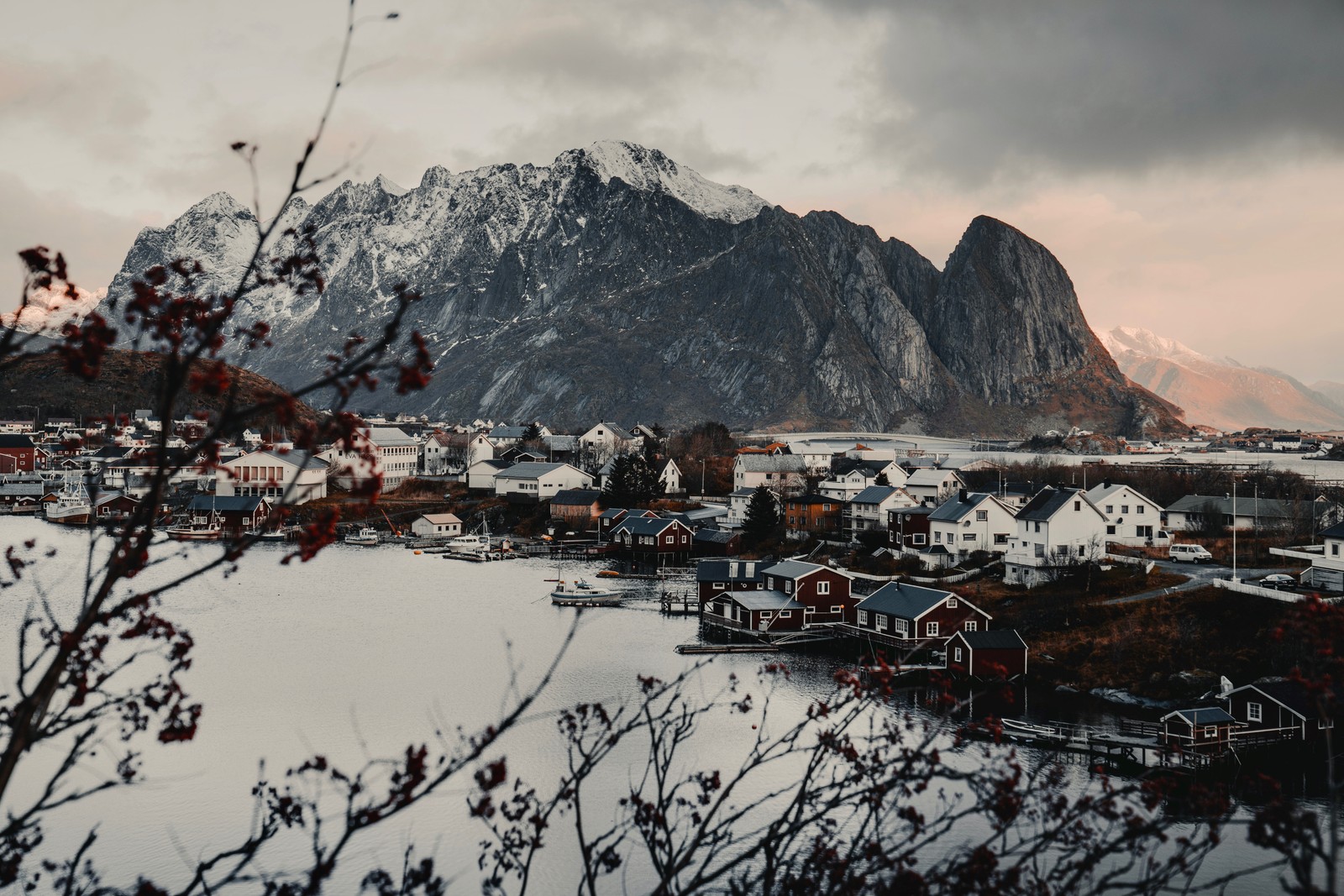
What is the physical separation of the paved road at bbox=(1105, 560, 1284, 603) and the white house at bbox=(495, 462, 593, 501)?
36.2 metres

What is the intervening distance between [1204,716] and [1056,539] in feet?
45.4

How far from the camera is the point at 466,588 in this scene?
37.3 m

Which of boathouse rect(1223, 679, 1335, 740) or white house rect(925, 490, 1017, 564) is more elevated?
white house rect(925, 490, 1017, 564)

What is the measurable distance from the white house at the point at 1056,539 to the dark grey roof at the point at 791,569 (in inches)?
252

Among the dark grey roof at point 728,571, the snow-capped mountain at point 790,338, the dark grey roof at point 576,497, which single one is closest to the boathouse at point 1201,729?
the dark grey roof at point 728,571

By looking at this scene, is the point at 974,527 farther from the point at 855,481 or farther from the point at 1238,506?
the point at 855,481

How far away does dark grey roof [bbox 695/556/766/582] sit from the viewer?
1328 inches

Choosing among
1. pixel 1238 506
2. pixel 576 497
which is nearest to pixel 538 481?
pixel 576 497

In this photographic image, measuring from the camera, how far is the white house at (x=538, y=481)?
194 ft

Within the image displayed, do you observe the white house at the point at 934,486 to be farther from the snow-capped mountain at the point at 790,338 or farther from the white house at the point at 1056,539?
the snow-capped mountain at the point at 790,338

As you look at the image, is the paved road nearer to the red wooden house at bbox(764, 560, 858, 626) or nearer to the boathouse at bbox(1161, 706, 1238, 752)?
the red wooden house at bbox(764, 560, 858, 626)

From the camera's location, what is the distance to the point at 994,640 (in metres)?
24.5

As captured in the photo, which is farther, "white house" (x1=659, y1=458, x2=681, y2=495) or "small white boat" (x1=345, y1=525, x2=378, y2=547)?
"white house" (x1=659, y1=458, x2=681, y2=495)

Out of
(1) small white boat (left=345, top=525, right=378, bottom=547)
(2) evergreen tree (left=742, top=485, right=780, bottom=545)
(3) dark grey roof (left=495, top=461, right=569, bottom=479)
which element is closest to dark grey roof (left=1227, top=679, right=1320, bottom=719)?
(2) evergreen tree (left=742, top=485, right=780, bottom=545)
